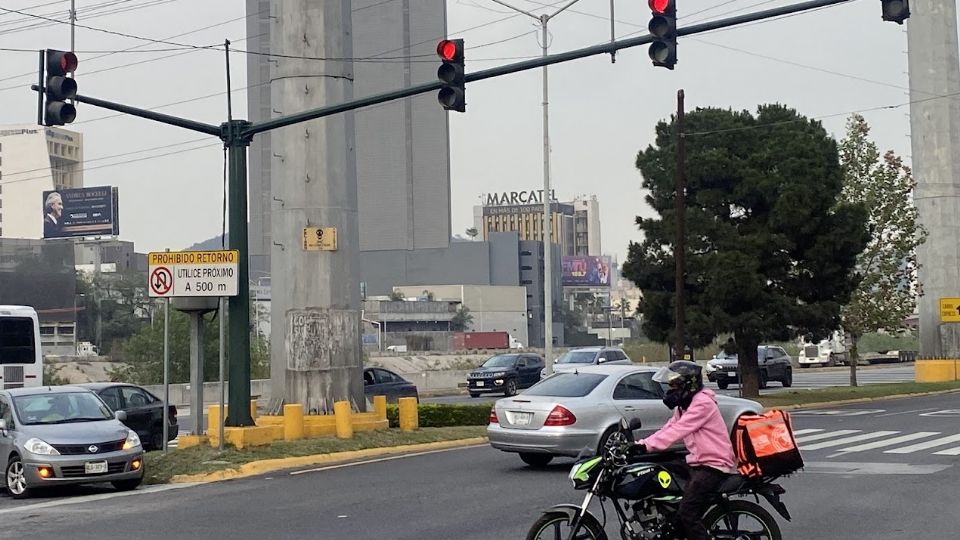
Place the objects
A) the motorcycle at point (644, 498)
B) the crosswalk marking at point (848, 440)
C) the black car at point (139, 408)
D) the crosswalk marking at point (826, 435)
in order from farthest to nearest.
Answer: the black car at point (139, 408)
the crosswalk marking at point (826, 435)
the crosswalk marking at point (848, 440)
the motorcycle at point (644, 498)

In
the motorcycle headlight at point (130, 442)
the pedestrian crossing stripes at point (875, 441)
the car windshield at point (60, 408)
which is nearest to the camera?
the motorcycle headlight at point (130, 442)

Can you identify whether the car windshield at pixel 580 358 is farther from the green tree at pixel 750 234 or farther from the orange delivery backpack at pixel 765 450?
the orange delivery backpack at pixel 765 450

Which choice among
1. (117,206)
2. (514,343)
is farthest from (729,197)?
(514,343)

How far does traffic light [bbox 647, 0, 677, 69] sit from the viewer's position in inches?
757

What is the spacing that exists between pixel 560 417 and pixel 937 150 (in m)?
41.5

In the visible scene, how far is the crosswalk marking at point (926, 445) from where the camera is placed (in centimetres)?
2223

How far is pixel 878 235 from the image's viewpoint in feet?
163

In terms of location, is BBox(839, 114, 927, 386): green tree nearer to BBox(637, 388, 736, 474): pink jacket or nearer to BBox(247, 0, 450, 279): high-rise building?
BBox(637, 388, 736, 474): pink jacket

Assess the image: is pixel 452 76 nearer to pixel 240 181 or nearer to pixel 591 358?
pixel 240 181

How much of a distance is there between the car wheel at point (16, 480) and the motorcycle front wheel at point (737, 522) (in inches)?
443

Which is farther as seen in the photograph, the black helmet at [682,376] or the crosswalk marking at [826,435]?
the crosswalk marking at [826,435]

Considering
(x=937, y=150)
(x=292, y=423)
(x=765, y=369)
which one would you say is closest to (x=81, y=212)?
(x=765, y=369)

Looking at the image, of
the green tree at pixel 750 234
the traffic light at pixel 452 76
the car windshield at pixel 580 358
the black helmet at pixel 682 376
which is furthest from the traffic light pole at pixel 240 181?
the car windshield at pixel 580 358

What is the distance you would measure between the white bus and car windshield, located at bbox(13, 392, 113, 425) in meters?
12.8
